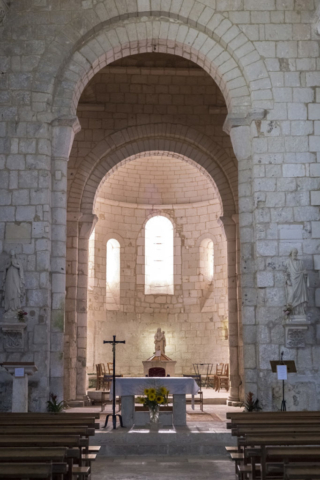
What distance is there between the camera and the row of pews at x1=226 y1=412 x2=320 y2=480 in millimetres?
4767

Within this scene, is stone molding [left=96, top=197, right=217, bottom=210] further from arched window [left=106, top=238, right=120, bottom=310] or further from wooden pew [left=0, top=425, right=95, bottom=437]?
wooden pew [left=0, top=425, right=95, bottom=437]

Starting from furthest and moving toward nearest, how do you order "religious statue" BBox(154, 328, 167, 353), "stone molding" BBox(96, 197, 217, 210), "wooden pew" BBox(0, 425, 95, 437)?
"stone molding" BBox(96, 197, 217, 210)
"religious statue" BBox(154, 328, 167, 353)
"wooden pew" BBox(0, 425, 95, 437)

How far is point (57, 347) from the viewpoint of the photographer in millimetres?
11812

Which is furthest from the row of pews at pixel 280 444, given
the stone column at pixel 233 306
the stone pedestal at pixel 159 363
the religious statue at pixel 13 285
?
the stone pedestal at pixel 159 363

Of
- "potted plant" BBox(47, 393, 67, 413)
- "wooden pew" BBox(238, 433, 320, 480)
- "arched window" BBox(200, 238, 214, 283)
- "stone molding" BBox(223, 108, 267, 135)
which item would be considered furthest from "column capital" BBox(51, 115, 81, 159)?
"arched window" BBox(200, 238, 214, 283)

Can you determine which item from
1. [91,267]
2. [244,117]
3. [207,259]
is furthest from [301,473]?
[207,259]

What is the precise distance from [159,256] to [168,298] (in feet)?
5.15

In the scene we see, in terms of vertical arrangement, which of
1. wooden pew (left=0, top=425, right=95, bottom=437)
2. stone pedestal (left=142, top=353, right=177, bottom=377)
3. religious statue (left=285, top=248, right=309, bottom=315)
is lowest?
wooden pew (left=0, top=425, right=95, bottom=437)

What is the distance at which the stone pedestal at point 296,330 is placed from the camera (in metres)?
11.3

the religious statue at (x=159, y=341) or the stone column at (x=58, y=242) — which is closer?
the stone column at (x=58, y=242)

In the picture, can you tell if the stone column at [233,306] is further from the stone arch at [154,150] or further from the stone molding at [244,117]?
→ the stone molding at [244,117]

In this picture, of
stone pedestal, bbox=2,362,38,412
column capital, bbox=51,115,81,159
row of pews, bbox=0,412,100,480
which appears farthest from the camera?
column capital, bbox=51,115,81,159

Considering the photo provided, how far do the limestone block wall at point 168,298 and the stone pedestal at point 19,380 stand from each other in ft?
34.9

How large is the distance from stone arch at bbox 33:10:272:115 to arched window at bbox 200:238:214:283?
10342 mm
